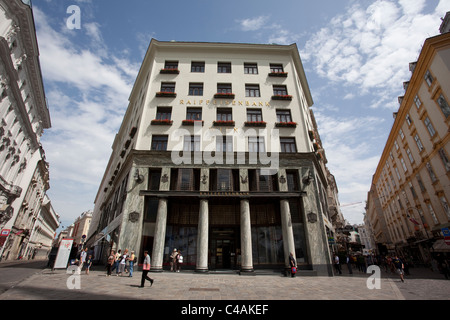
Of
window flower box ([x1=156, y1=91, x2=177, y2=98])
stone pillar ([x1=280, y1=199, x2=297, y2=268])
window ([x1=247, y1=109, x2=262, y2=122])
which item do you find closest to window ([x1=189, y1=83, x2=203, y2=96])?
window flower box ([x1=156, y1=91, x2=177, y2=98])

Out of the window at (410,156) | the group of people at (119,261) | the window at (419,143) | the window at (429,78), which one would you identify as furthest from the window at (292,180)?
the window at (410,156)

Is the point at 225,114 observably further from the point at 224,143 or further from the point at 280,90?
the point at 280,90

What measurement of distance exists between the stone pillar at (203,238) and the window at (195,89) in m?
12.6

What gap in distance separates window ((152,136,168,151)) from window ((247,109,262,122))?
9355 millimetres

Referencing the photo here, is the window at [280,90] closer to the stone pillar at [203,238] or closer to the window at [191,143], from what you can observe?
the window at [191,143]

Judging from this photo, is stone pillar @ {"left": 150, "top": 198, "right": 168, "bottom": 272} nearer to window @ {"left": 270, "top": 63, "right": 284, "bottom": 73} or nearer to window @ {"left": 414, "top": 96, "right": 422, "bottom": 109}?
window @ {"left": 270, "top": 63, "right": 284, "bottom": 73}

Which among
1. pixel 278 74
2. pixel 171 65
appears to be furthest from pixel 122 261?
pixel 278 74

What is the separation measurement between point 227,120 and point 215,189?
7756 mm

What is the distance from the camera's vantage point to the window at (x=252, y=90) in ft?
82.0

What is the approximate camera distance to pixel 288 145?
74.5ft
